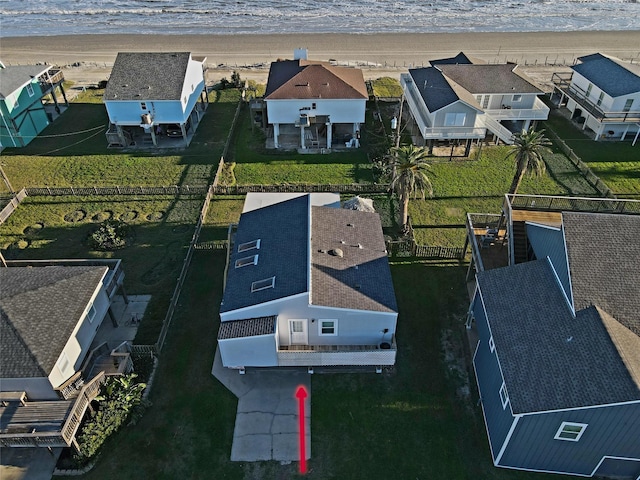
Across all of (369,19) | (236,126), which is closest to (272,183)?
(236,126)

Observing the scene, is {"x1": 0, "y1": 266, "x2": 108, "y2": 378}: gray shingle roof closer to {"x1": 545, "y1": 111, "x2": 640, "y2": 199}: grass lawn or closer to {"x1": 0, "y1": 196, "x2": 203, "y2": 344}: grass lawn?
{"x1": 0, "y1": 196, "x2": 203, "y2": 344}: grass lawn

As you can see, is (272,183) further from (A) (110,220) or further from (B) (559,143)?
(B) (559,143)

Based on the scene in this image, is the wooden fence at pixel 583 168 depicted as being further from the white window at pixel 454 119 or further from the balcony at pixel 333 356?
the balcony at pixel 333 356

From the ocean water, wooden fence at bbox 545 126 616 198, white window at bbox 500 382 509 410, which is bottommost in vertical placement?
wooden fence at bbox 545 126 616 198

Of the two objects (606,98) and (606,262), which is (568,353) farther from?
(606,98)

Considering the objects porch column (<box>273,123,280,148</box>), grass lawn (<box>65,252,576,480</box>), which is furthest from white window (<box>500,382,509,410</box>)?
porch column (<box>273,123,280,148</box>)

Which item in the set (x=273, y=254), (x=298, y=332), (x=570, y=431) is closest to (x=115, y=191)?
(x=273, y=254)
